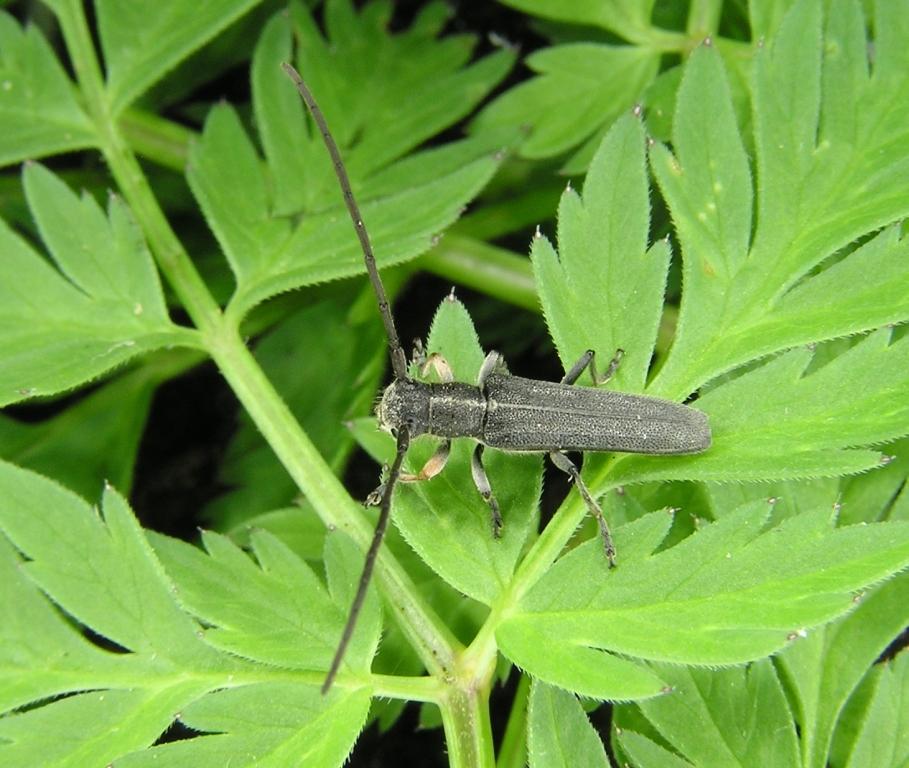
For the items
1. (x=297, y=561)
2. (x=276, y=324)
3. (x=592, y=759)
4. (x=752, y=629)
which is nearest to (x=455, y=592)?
(x=297, y=561)

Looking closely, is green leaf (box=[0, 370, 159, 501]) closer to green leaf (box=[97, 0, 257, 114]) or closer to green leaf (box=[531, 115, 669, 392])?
green leaf (box=[97, 0, 257, 114])

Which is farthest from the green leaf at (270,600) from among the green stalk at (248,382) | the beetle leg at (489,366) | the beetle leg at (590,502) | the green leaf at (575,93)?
the green leaf at (575,93)

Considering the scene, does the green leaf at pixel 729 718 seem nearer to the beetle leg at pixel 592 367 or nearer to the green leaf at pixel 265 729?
the green leaf at pixel 265 729

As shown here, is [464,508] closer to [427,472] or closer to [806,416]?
[427,472]

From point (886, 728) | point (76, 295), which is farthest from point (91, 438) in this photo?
point (886, 728)

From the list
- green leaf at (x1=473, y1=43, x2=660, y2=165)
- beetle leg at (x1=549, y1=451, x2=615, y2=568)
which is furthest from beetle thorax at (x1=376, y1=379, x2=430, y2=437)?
green leaf at (x1=473, y1=43, x2=660, y2=165)

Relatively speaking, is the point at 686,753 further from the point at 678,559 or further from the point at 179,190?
the point at 179,190
